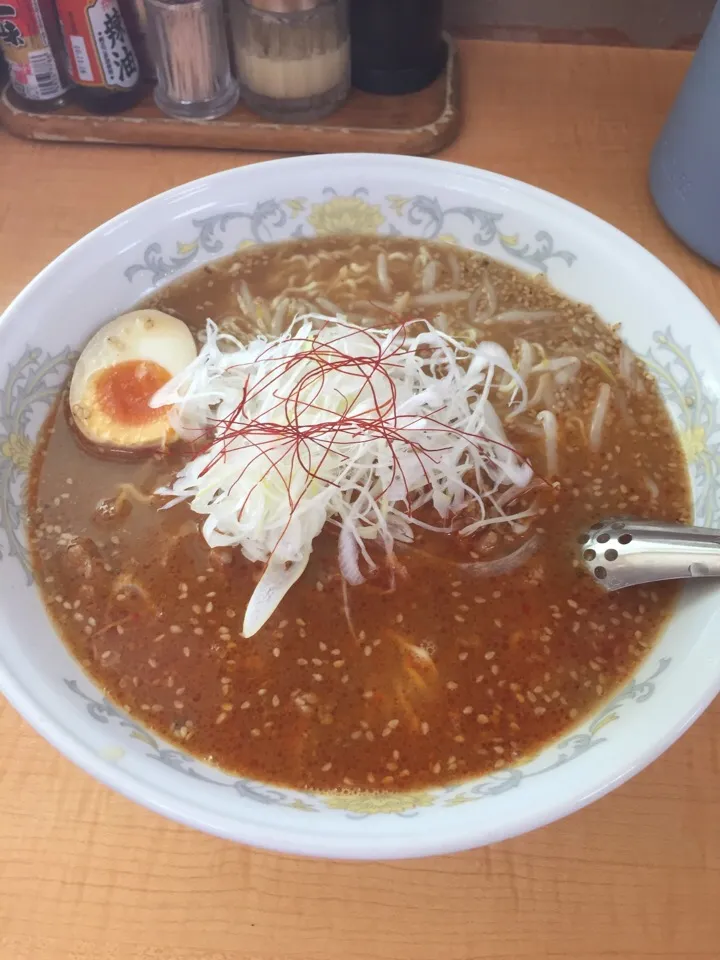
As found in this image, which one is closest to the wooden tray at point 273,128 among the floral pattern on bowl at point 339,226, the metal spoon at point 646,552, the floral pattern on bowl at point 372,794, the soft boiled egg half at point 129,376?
the floral pattern on bowl at point 339,226

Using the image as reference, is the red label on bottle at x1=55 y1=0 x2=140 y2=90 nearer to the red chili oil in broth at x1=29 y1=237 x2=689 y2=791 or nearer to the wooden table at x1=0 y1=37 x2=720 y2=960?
the red chili oil in broth at x1=29 y1=237 x2=689 y2=791

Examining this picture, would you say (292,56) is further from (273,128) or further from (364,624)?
(364,624)

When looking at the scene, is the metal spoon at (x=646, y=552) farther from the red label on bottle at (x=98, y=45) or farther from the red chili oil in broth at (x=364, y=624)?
the red label on bottle at (x=98, y=45)

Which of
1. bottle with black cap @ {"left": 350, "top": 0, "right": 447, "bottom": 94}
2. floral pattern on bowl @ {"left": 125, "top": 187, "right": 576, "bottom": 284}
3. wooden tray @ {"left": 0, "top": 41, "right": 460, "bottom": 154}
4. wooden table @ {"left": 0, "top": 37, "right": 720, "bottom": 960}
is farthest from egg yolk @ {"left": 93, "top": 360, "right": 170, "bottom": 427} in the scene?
bottle with black cap @ {"left": 350, "top": 0, "right": 447, "bottom": 94}

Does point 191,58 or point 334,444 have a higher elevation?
point 191,58

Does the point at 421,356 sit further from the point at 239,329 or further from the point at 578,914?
the point at 578,914

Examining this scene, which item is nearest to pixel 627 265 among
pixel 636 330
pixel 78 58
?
pixel 636 330

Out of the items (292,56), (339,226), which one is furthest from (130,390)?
(292,56)
